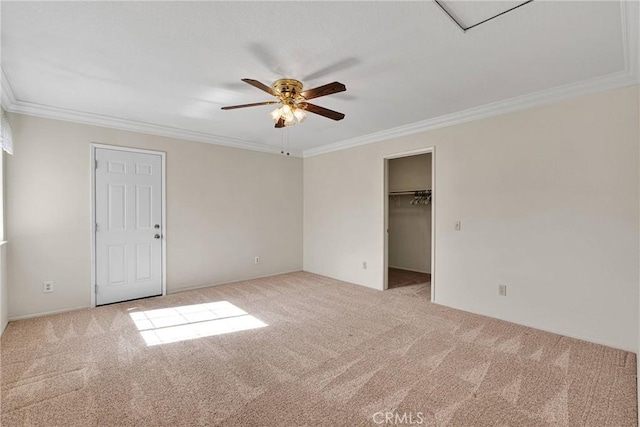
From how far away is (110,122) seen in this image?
12.5 ft

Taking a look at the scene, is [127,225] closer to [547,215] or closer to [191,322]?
[191,322]

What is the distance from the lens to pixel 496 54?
2.26 meters

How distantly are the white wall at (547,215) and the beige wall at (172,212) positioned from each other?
8.69ft

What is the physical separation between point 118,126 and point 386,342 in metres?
4.40

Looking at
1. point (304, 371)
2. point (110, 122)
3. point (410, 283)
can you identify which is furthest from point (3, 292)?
point (410, 283)

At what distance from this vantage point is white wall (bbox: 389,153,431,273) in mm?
5945

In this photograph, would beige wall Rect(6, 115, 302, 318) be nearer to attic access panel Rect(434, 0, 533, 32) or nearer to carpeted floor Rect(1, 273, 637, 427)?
carpeted floor Rect(1, 273, 637, 427)

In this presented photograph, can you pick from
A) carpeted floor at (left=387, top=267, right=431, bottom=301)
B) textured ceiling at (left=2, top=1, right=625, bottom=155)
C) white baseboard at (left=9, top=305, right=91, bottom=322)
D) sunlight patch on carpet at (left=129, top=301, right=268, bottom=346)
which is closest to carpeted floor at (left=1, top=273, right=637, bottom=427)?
sunlight patch on carpet at (left=129, top=301, right=268, bottom=346)

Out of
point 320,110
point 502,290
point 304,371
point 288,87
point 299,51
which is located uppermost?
point 299,51

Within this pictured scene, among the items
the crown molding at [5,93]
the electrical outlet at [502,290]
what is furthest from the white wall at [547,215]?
the crown molding at [5,93]

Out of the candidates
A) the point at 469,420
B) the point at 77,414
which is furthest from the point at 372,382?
the point at 77,414

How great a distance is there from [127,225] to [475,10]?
457cm

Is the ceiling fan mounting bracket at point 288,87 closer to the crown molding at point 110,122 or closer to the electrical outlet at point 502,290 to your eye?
the crown molding at point 110,122

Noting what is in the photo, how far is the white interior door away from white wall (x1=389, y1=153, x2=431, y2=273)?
4.71m
